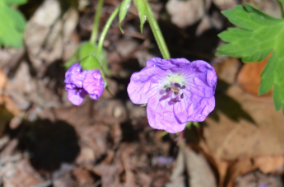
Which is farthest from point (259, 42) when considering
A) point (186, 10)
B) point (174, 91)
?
point (186, 10)

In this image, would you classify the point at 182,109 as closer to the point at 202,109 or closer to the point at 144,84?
the point at 202,109

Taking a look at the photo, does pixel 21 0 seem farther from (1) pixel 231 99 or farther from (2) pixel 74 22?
(1) pixel 231 99

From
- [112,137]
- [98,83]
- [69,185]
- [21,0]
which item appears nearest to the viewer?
[98,83]

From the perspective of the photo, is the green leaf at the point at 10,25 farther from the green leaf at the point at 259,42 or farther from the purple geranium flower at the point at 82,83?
the green leaf at the point at 259,42

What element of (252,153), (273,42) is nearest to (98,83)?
(273,42)

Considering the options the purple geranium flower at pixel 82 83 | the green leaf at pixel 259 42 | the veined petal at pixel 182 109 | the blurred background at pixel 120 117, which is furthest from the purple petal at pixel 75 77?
the green leaf at pixel 259 42

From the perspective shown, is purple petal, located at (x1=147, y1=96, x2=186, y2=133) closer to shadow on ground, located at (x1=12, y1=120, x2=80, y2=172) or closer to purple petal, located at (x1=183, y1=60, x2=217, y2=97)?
purple petal, located at (x1=183, y1=60, x2=217, y2=97)
